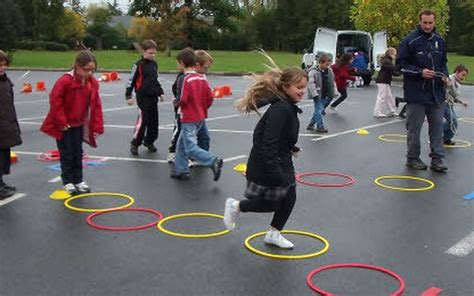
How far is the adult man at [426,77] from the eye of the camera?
8617mm

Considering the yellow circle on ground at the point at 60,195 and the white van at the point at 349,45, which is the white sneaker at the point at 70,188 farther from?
the white van at the point at 349,45

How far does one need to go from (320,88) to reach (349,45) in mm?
15317

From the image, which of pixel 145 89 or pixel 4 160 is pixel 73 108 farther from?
pixel 145 89

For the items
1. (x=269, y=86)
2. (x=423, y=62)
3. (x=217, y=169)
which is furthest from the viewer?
(x=423, y=62)

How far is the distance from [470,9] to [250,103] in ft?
235

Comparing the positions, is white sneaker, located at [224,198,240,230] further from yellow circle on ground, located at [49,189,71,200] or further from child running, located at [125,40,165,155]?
child running, located at [125,40,165,155]

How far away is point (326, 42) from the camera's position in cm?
2697

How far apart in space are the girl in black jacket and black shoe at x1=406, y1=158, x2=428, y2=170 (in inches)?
159

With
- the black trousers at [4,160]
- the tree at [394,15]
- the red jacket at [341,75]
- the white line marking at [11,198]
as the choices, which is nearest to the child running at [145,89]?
the black trousers at [4,160]

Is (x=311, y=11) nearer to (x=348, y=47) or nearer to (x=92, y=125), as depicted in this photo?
(x=348, y=47)

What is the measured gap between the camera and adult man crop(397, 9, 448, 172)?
28.3 feet

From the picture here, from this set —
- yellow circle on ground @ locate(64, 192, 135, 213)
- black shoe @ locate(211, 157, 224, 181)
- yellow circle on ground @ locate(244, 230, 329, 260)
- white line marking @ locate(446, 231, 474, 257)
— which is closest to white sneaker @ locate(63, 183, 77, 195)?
yellow circle on ground @ locate(64, 192, 135, 213)

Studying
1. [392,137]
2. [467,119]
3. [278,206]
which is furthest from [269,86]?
[467,119]

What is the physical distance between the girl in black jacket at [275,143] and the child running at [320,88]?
7391 millimetres
